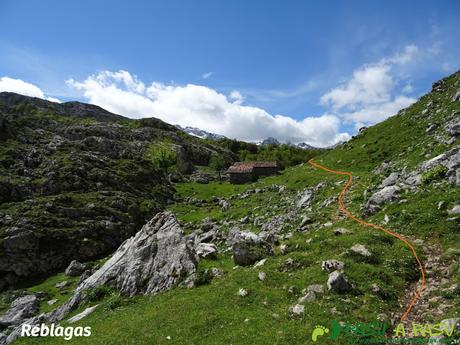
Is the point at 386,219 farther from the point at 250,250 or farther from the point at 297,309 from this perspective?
the point at 297,309

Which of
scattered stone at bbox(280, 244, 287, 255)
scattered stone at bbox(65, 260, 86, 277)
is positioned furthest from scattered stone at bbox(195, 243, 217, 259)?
scattered stone at bbox(65, 260, 86, 277)

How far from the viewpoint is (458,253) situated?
18.5 meters

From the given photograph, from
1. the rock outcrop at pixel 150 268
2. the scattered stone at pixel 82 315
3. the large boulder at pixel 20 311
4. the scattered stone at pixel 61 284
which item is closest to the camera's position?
the scattered stone at pixel 82 315

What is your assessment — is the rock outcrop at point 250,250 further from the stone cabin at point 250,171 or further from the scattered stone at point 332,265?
the stone cabin at point 250,171

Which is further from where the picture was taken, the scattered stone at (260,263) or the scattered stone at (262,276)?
the scattered stone at (260,263)

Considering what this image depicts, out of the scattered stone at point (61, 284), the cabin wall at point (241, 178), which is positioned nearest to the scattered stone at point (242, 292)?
the scattered stone at point (61, 284)

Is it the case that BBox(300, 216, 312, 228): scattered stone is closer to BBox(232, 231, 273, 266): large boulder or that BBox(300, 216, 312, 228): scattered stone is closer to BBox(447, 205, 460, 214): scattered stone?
BBox(232, 231, 273, 266): large boulder

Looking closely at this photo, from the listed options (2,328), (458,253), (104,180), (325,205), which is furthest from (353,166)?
(104,180)

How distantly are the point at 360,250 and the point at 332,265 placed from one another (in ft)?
9.22

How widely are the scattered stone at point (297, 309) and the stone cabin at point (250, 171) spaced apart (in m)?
90.4

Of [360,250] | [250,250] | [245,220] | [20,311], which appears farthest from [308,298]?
[20,311]

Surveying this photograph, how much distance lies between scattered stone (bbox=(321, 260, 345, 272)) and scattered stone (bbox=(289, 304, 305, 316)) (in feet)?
11.6

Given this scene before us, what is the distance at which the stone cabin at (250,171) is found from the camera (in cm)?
10800

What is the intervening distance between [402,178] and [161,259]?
25.3m
